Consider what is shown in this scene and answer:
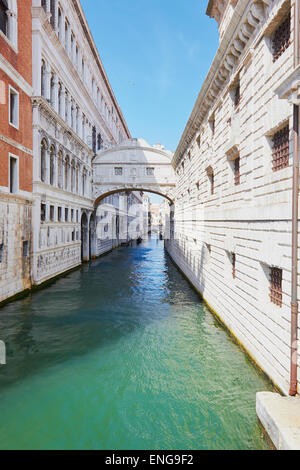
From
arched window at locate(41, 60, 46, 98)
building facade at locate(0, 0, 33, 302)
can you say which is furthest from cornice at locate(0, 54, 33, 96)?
arched window at locate(41, 60, 46, 98)

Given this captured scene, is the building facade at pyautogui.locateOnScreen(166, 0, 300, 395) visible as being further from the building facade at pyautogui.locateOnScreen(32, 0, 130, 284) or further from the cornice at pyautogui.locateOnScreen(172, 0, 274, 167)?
the building facade at pyautogui.locateOnScreen(32, 0, 130, 284)

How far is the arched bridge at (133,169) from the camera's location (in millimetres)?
24953

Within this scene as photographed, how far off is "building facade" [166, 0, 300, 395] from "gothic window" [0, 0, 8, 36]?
324 inches

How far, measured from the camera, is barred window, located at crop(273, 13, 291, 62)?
584cm

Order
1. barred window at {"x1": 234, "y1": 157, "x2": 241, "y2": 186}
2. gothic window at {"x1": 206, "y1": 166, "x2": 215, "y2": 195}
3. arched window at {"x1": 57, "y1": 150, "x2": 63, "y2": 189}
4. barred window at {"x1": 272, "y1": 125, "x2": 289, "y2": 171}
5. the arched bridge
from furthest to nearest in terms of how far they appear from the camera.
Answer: the arched bridge, arched window at {"x1": 57, "y1": 150, "x2": 63, "y2": 189}, gothic window at {"x1": 206, "y1": 166, "x2": 215, "y2": 195}, barred window at {"x1": 234, "y1": 157, "x2": 241, "y2": 186}, barred window at {"x1": 272, "y1": 125, "x2": 289, "y2": 171}

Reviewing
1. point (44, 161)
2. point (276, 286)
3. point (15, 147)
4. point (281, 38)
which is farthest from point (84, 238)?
point (281, 38)

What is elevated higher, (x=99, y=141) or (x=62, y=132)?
(x=99, y=141)

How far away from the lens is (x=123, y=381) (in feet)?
21.4

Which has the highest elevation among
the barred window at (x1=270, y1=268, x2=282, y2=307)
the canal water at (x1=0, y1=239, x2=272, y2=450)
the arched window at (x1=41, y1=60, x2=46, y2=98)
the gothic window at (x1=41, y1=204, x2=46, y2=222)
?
the arched window at (x1=41, y1=60, x2=46, y2=98)

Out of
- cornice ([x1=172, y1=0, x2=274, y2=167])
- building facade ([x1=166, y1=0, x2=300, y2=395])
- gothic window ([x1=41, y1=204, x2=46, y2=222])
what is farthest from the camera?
gothic window ([x1=41, y1=204, x2=46, y2=222])

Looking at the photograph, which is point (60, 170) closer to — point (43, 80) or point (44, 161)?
point (44, 161)

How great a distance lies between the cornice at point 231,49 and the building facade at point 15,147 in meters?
7.72

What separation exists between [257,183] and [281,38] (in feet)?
9.88
